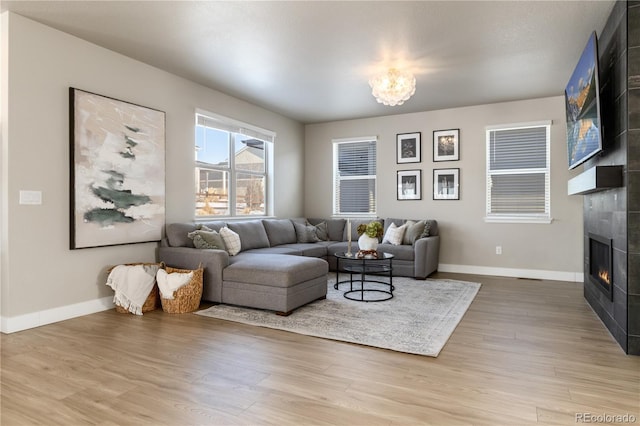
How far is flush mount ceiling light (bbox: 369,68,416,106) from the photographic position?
4085 mm

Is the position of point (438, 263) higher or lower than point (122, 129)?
lower

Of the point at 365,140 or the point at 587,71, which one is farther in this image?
the point at 365,140

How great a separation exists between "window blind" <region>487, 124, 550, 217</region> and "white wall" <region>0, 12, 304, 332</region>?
15.9ft

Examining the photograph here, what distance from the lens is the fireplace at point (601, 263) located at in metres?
3.18

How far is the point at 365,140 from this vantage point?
6.86 meters

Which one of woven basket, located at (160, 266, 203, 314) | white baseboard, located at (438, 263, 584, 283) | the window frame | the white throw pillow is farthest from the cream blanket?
white baseboard, located at (438, 263, 584, 283)

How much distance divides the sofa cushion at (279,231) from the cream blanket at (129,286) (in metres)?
2.20

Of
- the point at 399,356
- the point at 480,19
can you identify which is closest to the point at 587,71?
the point at 480,19

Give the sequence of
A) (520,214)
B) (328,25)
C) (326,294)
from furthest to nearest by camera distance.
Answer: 1. (520,214)
2. (326,294)
3. (328,25)

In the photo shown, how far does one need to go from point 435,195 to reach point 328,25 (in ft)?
12.1

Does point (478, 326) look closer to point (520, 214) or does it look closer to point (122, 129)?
point (520, 214)

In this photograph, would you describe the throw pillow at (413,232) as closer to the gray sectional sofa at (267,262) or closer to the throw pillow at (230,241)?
the gray sectional sofa at (267,262)

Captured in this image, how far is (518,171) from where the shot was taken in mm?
5812

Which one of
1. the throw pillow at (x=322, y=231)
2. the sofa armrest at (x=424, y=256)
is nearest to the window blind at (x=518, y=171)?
the sofa armrest at (x=424, y=256)
